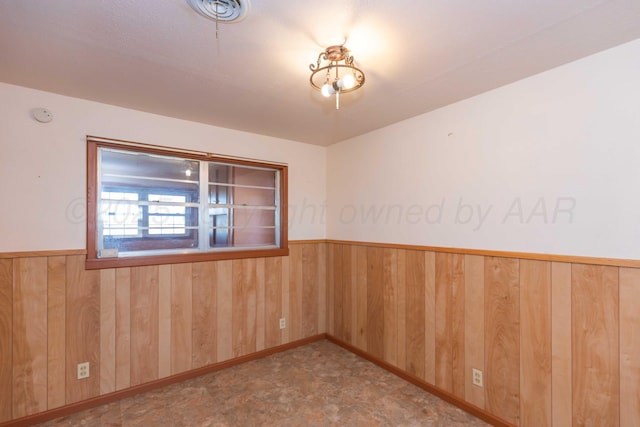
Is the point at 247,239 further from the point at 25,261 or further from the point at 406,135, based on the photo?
the point at 406,135

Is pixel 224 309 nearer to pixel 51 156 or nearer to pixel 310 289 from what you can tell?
pixel 310 289

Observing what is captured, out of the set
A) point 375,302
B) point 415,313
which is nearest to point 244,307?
point 375,302

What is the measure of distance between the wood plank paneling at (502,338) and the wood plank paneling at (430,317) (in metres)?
0.43

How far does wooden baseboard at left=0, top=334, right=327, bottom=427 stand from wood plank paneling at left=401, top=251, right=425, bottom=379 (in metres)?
1.35

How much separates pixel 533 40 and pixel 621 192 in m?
0.97

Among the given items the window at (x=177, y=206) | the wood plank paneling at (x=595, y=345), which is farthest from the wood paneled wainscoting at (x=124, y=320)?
the wood plank paneling at (x=595, y=345)

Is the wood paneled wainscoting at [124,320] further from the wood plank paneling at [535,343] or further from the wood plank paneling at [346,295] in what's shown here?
the wood plank paneling at [535,343]

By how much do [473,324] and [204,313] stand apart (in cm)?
241

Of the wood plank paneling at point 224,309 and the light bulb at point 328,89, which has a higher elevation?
the light bulb at point 328,89

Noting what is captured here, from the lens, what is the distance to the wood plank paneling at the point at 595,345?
5.50 ft

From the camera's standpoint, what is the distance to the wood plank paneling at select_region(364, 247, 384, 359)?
3.04m

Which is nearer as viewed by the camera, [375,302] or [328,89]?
[328,89]

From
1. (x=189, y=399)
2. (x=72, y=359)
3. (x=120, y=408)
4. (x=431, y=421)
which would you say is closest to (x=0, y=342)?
(x=72, y=359)

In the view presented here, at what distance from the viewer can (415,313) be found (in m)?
2.71
